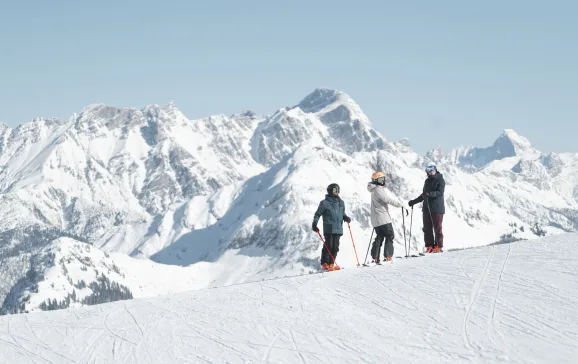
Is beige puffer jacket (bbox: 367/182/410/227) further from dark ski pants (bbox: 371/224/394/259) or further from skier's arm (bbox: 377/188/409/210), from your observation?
dark ski pants (bbox: 371/224/394/259)

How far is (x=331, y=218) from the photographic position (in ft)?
75.5

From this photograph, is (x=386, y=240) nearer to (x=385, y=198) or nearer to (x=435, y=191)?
(x=385, y=198)

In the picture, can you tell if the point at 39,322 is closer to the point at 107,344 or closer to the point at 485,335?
the point at 107,344

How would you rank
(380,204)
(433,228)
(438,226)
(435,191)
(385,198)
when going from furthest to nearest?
(438,226) → (433,228) → (435,191) → (380,204) → (385,198)

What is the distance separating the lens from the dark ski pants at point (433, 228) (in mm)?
25031

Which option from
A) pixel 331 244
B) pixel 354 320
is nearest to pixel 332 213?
pixel 331 244

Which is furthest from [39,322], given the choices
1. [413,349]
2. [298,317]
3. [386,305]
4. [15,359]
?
[413,349]

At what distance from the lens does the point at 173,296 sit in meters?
21.0

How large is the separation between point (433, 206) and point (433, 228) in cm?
86

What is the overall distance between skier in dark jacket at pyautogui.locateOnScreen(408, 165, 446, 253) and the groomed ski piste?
400 centimetres

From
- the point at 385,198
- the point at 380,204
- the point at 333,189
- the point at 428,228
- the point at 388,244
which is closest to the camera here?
the point at 385,198

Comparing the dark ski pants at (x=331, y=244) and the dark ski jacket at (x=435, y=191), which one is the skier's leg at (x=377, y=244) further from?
the dark ski jacket at (x=435, y=191)

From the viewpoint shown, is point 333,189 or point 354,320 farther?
point 333,189

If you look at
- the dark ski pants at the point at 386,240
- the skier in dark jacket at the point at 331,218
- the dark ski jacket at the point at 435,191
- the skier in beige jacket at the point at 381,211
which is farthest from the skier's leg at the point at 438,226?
the skier in dark jacket at the point at 331,218
